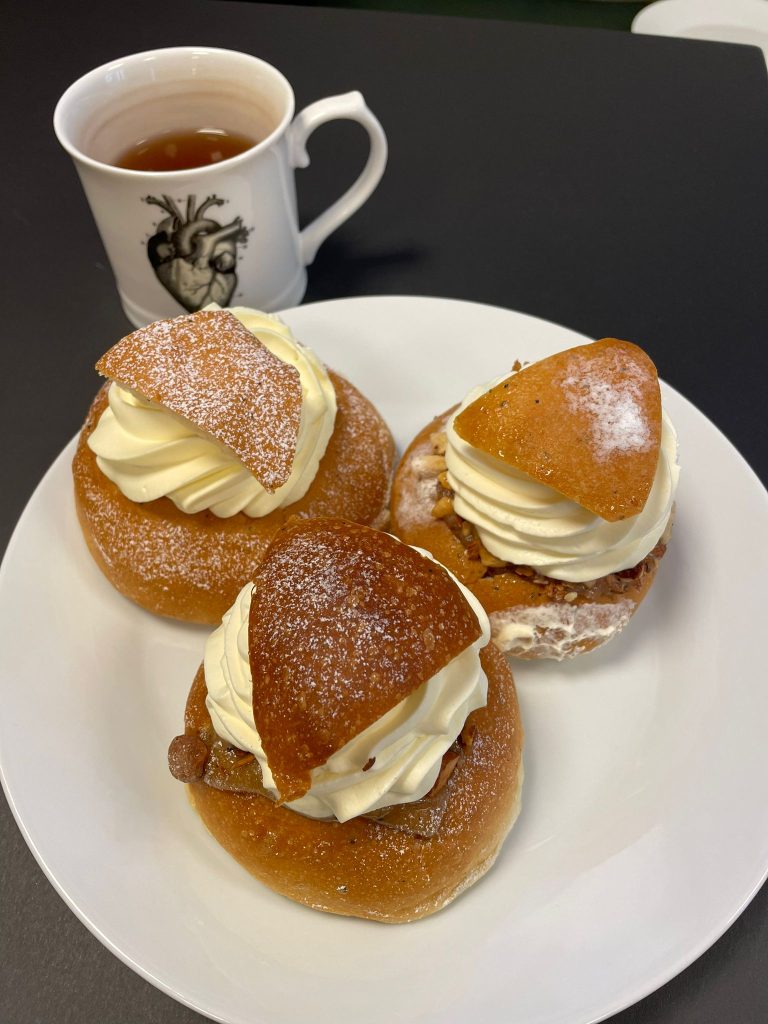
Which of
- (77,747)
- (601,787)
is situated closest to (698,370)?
(601,787)

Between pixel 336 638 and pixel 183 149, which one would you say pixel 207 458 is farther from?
pixel 183 149

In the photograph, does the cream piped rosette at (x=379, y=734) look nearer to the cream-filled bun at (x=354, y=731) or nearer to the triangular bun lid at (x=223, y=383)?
the cream-filled bun at (x=354, y=731)

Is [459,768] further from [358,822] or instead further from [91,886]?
[91,886]

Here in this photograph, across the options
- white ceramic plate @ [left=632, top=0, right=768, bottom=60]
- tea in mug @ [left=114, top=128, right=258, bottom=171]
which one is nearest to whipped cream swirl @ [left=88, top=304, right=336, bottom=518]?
tea in mug @ [left=114, top=128, right=258, bottom=171]

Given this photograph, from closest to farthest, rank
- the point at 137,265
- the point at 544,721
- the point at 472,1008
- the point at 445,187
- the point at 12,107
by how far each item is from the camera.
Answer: the point at 472,1008 < the point at 544,721 < the point at 137,265 < the point at 445,187 < the point at 12,107

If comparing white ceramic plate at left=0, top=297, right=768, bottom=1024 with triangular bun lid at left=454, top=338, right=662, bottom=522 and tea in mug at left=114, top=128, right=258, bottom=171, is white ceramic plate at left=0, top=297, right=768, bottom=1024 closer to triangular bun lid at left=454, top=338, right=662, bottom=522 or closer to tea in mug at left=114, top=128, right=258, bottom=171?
triangular bun lid at left=454, top=338, right=662, bottom=522

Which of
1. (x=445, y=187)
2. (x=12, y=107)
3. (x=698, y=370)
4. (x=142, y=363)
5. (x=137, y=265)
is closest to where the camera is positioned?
(x=142, y=363)

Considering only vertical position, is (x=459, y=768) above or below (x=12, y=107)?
below
